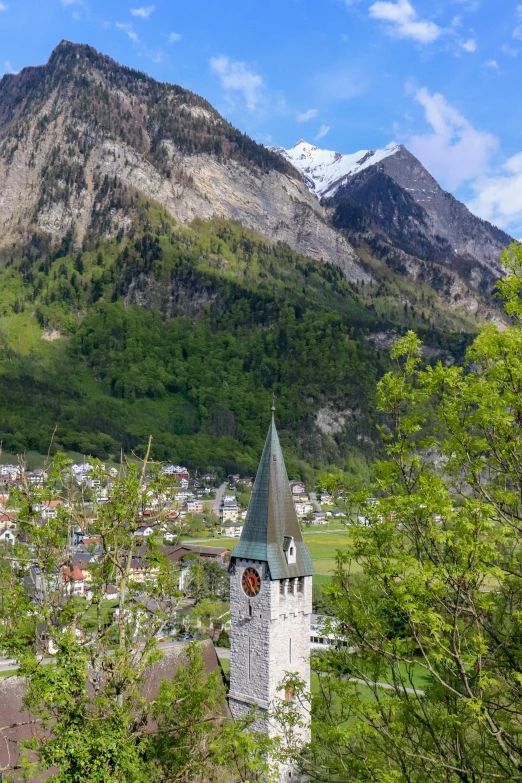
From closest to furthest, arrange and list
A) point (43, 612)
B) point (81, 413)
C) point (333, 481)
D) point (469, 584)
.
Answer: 1. point (469, 584)
2. point (333, 481)
3. point (43, 612)
4. point (81, 413)

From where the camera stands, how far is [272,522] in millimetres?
31531

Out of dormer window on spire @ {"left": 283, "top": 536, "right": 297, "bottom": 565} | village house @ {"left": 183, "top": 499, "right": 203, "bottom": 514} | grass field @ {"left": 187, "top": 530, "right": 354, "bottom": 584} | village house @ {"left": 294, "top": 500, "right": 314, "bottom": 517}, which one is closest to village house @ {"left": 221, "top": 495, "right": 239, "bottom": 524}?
village house @ {"left": 183, "top": 499, "right": 203, "bottom": 514}

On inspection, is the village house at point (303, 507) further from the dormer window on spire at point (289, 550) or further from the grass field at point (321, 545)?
the dormer window on spire at point (289, 550)

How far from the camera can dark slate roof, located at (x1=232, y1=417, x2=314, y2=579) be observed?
3103cm

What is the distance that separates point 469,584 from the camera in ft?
37.0

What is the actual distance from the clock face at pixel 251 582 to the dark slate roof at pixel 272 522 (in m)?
0.66

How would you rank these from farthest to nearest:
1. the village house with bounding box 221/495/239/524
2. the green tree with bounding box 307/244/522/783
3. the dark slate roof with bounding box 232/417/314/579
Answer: the village house with bounding box 221/495/239/524 < the dark slate roof with bounding box 232/417/314/579 < the green tree with bounding box 307/244/522/783

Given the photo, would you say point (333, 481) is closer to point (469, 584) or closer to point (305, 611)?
point (469, 584)

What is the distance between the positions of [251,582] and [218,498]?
455ft

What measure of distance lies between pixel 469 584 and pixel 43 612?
9.66 metres

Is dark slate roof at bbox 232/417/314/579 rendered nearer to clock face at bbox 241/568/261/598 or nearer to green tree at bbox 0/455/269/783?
clock face at bbox 241/568/261/598

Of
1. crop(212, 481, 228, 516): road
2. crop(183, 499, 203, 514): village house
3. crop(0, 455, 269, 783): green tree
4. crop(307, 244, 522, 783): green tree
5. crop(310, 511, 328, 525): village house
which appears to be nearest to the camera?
crop(307, 244, 522, 783): green tree

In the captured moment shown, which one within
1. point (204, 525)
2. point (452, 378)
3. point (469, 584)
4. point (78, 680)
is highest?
point (452, 378)

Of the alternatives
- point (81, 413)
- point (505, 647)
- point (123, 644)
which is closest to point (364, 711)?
point (505, 647)
